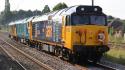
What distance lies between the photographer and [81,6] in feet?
62.5

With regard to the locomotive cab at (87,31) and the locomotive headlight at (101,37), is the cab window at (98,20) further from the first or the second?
the locomotive headlight at (101,37)

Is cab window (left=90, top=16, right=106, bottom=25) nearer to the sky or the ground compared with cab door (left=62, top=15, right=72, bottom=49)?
nearer to the sky

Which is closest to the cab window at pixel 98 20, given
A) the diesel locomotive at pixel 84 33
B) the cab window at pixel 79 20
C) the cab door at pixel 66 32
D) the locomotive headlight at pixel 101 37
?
the diesel locomotive at pixel 84 33

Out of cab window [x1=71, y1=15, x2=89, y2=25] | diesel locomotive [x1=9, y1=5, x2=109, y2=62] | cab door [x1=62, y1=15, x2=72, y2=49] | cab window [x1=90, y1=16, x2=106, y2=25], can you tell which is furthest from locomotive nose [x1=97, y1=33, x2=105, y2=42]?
cab door [x1=62, y1=15, x2=72, y2=49]

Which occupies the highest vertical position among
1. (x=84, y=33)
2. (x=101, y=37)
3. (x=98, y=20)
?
(x=98, y=20)

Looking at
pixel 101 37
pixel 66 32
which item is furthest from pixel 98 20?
pixel 66 32

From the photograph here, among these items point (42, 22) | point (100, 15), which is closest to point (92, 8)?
A: point (100, 15)

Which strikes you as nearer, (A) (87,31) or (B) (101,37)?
(A) (87,31)

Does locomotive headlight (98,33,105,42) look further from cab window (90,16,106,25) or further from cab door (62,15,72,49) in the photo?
cab door (62,15,72,49)

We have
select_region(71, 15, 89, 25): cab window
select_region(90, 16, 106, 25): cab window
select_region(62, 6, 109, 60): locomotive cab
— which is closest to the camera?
select_region(62, 6, 109, 60): locomotive cab

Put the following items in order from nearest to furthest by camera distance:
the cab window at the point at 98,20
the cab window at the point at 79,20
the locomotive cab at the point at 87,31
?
the locomotive cab at the point at 87,31 < the cab window at the point at 79,20 < the cab window at the point at 98,20

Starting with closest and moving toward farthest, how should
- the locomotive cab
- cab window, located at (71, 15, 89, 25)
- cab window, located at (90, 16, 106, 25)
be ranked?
the locomotive cab, cab window, located at (71, 15, 89, 25), cab window, located at (90, 16, 106, 25)

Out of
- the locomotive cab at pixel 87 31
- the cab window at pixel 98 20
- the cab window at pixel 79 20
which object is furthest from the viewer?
the cab window at pixel 98 20

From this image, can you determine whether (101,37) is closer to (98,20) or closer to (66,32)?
(98,20)
